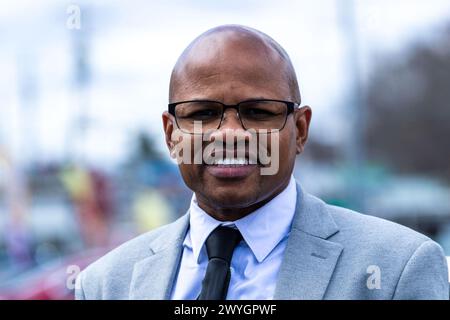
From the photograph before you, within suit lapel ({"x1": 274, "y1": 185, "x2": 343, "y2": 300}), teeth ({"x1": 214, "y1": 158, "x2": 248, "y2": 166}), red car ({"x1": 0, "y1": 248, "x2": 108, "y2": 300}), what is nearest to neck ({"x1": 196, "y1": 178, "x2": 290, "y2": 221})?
suit lapel ({"x1": 274, "y1": 185, "x2": 343, "y2": 300})

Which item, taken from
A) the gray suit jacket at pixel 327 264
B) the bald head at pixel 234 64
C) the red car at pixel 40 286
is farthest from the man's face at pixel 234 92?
the red car at pixel 40 286

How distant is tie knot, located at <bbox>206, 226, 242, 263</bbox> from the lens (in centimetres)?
258

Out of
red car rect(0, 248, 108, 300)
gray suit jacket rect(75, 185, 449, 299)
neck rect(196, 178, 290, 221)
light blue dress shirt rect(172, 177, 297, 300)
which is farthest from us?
red car rect(0, 248, 108, 300)

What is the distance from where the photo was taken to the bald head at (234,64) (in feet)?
8.16

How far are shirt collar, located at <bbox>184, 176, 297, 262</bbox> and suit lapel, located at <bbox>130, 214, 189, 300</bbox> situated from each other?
54 mm

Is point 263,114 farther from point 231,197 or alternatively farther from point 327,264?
point 327,264

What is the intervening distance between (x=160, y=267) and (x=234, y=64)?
703 millimetres

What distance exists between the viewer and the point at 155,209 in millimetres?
18969

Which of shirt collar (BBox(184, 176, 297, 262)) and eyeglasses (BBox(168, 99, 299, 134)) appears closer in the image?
eyeglasses (BBox(168, 99, 299, 134))

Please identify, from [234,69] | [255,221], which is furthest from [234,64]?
[255,221]

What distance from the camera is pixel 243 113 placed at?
248 cm

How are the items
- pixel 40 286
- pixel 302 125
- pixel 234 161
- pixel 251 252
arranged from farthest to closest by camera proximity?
pixel 40 286 → pixel 302 125 → pixel 251 252 → pixel 234 161

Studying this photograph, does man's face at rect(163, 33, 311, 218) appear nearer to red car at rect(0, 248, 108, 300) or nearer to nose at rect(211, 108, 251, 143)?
nose at rect(211, 108, 251, 143)

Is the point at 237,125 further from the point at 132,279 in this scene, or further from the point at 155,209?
the point at 155,209
